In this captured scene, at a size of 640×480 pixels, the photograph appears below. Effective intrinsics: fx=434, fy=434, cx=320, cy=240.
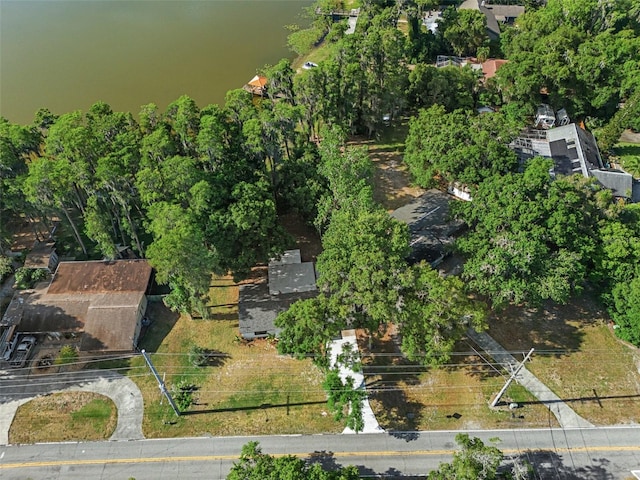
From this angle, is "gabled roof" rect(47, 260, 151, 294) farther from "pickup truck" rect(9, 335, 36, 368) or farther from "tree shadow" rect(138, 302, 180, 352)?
"pickup truck" rect(9, 335, 36, 368)

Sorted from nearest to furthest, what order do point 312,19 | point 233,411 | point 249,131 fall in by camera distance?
point 233,411, point 249,131, point 312,19

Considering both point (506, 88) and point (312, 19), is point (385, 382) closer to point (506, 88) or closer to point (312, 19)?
point (506, 88)

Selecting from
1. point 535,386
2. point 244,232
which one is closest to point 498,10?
point 244,232

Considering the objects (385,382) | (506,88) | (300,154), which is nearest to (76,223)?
(300,154)

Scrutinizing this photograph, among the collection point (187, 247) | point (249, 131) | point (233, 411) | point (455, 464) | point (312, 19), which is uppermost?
point (312, 19)

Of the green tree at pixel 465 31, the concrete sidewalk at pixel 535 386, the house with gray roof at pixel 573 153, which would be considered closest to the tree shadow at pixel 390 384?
the concrete sidewalk at pixel 535 386

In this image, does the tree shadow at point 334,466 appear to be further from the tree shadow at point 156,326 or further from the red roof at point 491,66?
the red roof at point 491,66
